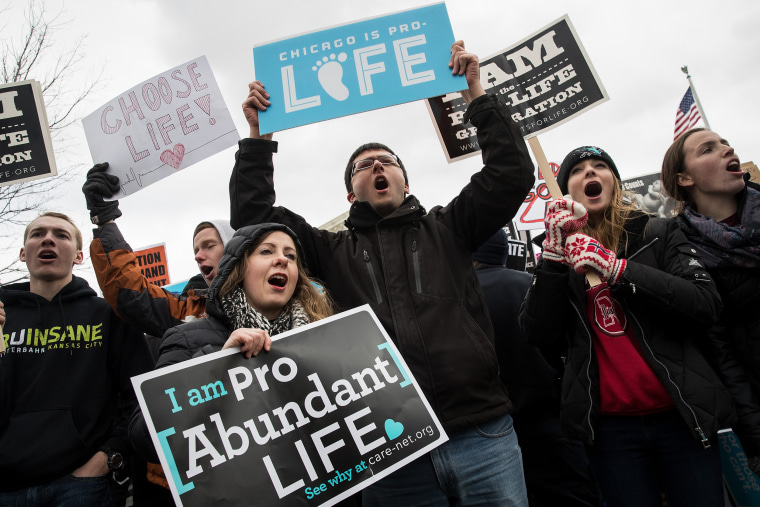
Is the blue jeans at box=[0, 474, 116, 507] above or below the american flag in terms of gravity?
below

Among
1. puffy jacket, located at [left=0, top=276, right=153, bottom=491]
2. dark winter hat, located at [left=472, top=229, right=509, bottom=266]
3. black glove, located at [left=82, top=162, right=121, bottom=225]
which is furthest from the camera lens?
dark winter hat, located at [left=472, top=229, right=509, bottom=266]

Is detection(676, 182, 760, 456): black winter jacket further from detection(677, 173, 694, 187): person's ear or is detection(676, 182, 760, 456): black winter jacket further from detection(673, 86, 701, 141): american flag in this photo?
detection(673, 86, 701, 141): american flag

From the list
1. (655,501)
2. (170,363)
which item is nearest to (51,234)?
(170,363)

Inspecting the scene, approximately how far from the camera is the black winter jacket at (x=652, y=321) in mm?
1731

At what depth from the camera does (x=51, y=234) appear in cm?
258

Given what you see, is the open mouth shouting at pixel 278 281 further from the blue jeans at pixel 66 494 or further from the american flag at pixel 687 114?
the american flag at pixel 687 114

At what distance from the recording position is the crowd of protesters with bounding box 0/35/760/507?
171 centimetres

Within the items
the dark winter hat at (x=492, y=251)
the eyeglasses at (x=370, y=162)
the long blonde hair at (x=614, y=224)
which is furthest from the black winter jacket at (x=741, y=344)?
the eyeglasses at (x=370, y=162)

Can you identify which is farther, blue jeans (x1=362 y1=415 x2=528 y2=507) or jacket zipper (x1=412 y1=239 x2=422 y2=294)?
jacket zipper (x1=412 y1=239 x2=422 y2=294)

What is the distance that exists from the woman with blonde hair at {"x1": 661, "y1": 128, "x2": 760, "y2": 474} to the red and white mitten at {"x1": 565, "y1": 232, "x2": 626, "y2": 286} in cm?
56

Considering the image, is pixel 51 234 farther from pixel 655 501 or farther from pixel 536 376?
pixel 655 501

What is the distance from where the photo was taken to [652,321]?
189 cm

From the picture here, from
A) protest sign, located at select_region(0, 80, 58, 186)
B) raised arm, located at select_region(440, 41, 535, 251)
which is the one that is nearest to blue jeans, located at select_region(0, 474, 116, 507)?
protest sign, located at select_region(0, 80, 58, 186)

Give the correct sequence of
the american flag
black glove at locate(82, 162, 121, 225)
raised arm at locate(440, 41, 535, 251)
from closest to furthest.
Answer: raised arm at locate(440, 41, 535, 251), black glove at locate(82, 162, 121, 225), the american flag
